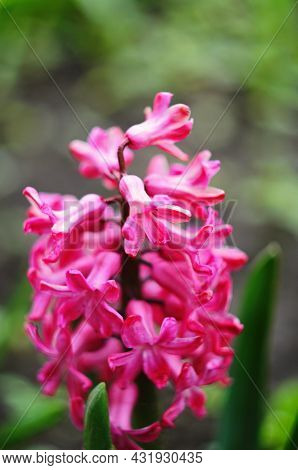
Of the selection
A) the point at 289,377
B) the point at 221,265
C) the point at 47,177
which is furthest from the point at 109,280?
the point at 47,177

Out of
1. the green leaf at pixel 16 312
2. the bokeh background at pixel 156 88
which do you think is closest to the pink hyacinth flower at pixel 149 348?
the green leaf at pixel 16 312

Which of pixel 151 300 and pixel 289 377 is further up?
pixel 151 300

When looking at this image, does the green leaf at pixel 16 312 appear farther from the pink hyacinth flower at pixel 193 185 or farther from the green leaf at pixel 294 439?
the green leaf at pixel 294 439

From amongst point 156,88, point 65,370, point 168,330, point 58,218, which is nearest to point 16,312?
A: point 65,370

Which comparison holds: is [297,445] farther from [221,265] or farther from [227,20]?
[227,20]

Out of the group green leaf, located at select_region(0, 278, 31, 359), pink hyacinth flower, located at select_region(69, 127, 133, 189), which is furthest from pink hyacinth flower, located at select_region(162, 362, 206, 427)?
green leaf, located at select_region(0, 278, 31, 359)

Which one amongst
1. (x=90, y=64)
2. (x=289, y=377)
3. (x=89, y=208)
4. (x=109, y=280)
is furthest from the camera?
(x=90, y=64)
